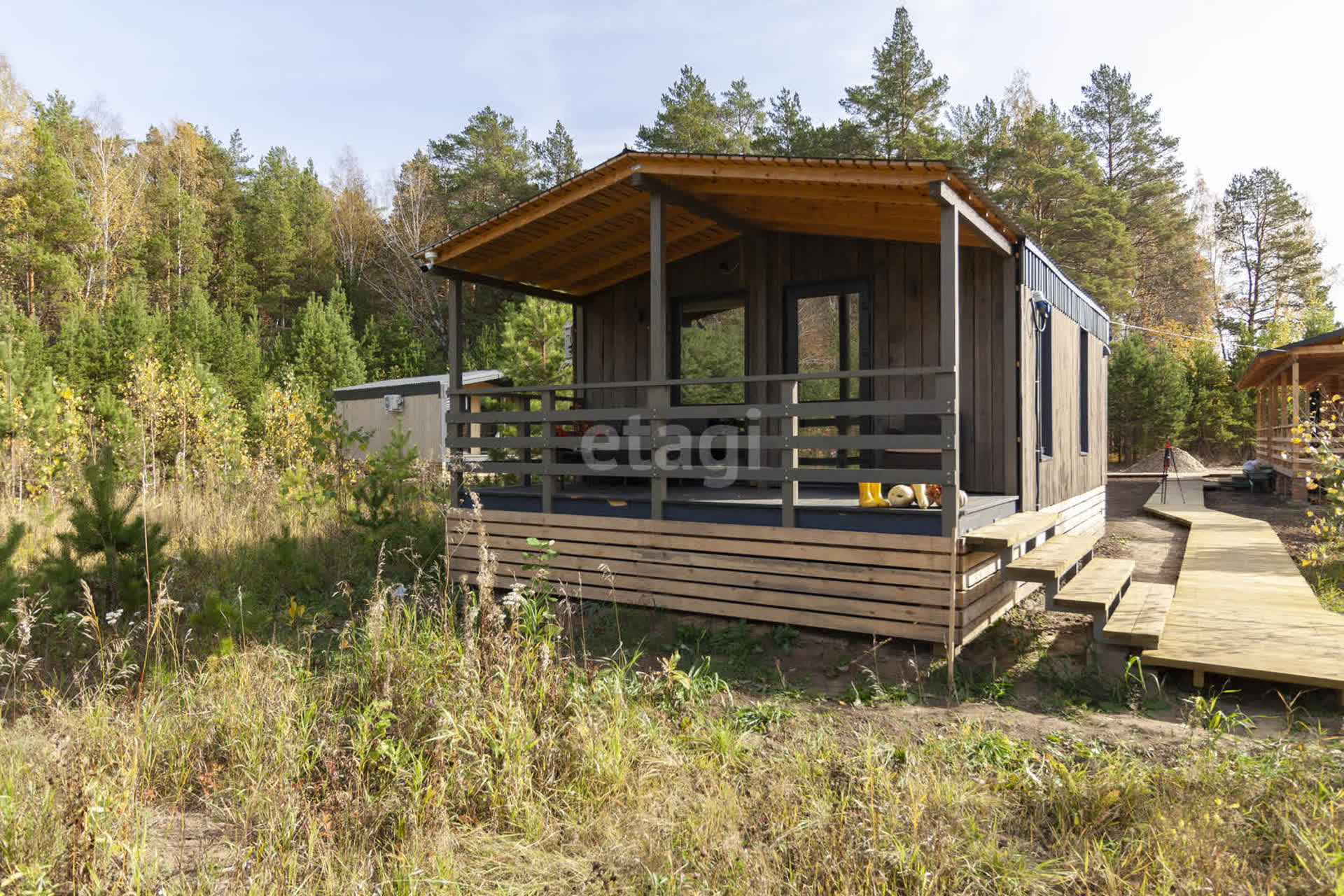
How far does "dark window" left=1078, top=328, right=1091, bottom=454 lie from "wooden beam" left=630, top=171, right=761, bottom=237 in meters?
4.07

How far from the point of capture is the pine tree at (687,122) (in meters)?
24.8

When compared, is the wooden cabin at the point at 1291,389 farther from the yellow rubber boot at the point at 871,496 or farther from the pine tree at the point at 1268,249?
the pine tree at the point at 1268,249

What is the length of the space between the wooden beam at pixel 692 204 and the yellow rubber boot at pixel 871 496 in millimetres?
2576

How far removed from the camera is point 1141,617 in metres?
4.65

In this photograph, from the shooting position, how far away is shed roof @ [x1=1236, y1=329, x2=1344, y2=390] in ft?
46.7

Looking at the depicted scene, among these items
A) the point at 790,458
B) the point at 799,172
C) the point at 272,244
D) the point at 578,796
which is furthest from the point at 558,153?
the point at 578,796

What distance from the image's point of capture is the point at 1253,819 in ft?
8.86

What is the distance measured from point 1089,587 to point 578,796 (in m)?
3.52

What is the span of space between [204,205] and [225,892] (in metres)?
31.6

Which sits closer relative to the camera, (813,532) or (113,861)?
(113,861)

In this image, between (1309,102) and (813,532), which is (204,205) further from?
(1309,102)

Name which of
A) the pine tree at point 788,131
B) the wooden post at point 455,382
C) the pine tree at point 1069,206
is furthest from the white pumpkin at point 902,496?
the pine tree at point 1069,206

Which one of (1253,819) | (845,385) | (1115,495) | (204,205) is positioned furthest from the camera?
(204,205)

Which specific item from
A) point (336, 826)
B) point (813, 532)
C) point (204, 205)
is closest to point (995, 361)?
point (813, 532)
